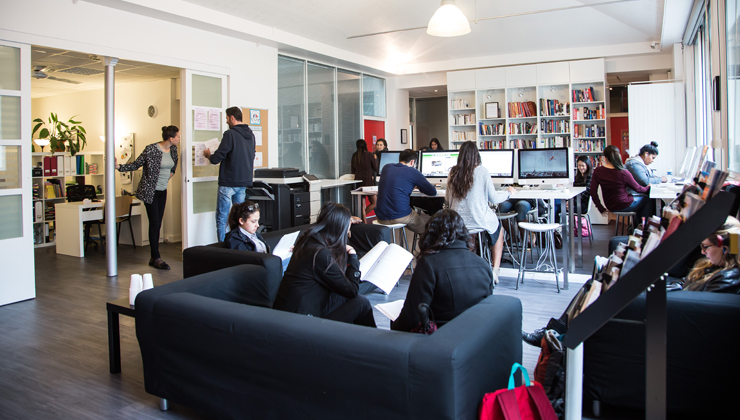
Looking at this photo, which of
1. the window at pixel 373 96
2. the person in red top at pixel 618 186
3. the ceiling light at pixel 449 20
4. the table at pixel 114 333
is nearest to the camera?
the table at pixel 114 333

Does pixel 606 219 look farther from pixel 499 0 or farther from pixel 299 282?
pixel 299 282

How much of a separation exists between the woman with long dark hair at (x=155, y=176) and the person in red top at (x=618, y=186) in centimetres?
468

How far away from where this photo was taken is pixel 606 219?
28.4 feet

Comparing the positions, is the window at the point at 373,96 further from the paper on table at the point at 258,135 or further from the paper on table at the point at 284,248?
the paper on table at the point at 284,248

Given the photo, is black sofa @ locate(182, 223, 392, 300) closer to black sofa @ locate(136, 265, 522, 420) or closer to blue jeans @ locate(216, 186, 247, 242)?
black sofa @ locate(136, 265, 522, 420)

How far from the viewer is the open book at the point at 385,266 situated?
279 cm

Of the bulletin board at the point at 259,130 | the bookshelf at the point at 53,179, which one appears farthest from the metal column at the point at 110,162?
the bookshelf at the point at 53,179

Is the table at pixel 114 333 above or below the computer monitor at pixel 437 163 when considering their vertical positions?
below

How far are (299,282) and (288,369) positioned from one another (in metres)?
0.68

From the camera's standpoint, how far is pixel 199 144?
20.5ft

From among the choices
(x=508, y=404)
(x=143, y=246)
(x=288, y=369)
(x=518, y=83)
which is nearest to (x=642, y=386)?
(x=508, y=404)

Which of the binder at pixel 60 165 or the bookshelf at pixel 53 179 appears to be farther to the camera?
the binder at pixel 60 165

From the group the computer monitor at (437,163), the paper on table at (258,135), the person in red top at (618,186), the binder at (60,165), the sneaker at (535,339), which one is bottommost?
the sneaker at (535,339)

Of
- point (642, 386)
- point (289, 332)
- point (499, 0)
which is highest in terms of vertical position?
point (499, 0)
